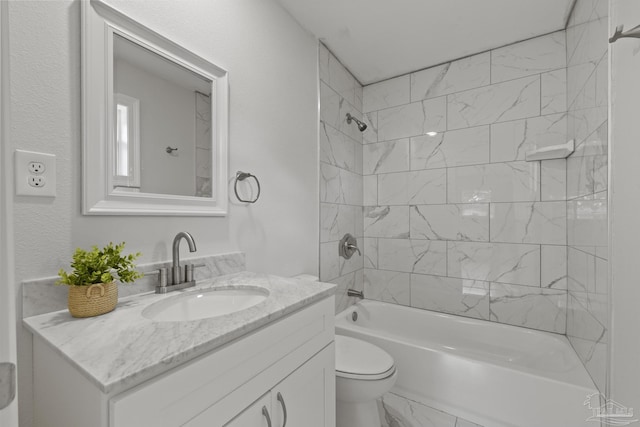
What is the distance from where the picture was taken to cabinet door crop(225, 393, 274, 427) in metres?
0.71

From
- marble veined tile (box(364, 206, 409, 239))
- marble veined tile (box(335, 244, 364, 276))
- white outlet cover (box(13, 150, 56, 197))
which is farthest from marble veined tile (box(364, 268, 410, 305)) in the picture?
white outlet cover (box(13, 150, 56, 197))

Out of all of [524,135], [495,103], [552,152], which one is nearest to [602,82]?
[552,152]

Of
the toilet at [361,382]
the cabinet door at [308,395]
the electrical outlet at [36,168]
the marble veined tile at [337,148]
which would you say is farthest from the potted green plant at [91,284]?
the marble veined tile at [337,148]

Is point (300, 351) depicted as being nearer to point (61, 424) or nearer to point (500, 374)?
point (61, 424)

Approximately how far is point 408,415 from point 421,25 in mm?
2449

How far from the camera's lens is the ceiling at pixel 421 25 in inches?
67.6

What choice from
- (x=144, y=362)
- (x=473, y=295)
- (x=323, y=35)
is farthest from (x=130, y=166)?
(x=473, y=295)

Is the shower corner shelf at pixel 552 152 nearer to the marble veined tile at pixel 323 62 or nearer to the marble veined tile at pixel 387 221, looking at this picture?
the marble veined tile at pixel 387 221

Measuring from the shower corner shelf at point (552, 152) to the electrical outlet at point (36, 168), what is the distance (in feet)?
8.05

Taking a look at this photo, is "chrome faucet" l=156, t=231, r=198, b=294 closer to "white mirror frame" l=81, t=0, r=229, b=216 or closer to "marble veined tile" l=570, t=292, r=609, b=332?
"white mirror frame" l=81, t=0, r=229, b=216

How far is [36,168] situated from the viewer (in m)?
0.78

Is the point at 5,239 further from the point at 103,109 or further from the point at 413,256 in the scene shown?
the point at 413,256

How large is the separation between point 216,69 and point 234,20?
1.05ft

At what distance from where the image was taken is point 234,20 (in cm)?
139
